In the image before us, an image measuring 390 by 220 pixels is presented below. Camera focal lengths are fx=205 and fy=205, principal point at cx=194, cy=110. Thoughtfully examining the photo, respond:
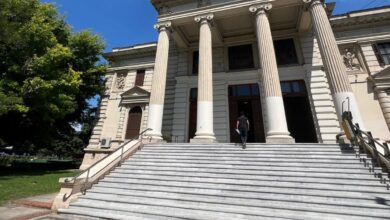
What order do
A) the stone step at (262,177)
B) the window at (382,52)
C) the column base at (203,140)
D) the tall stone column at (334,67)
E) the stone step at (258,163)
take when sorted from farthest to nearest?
the window at (382,52), the column base at (203,140), the tall stone column at (334,67), the stone step at (258,163), the stone step at (262,177)

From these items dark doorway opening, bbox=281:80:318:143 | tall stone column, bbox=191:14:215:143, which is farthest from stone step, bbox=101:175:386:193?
dark doorway opening, bbox=281:80:318:143

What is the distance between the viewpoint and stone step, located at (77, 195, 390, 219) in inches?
187

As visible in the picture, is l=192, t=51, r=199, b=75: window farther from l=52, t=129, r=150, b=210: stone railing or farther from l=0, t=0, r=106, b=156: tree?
l=52, t=129, r=150, b=210: stone railing

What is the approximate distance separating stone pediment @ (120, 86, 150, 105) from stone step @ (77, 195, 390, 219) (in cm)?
1163

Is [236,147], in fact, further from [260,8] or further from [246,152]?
[260,8]

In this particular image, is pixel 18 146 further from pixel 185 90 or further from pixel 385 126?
pixel 385 126

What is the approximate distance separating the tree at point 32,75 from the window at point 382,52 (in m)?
20.5

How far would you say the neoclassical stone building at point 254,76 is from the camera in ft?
38.1

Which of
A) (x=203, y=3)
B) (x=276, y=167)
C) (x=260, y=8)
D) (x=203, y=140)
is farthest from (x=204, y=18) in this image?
(x=276, y=167)

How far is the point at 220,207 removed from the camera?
5.43m

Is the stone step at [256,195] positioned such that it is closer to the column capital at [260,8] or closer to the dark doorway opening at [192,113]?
the dark doorway opening at [192,113]

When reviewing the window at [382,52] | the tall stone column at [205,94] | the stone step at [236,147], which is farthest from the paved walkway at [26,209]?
the window at [382,52]

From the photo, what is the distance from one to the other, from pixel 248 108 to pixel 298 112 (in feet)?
11.2

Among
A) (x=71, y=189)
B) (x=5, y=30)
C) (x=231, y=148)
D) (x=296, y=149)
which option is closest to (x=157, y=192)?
(x=71, y=189)
